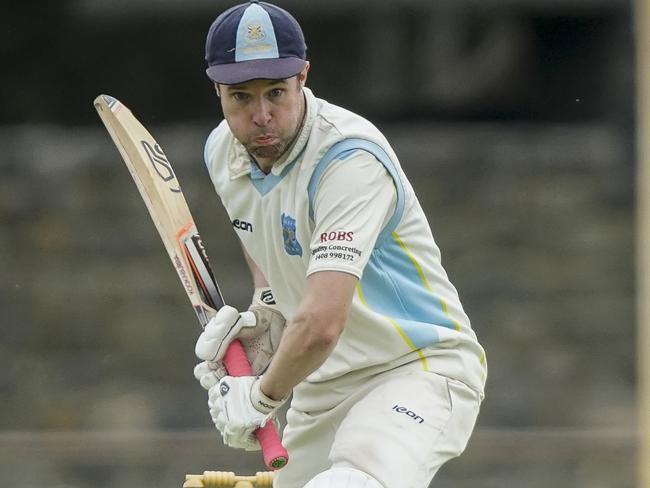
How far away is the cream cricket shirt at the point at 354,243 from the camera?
11.1 ft

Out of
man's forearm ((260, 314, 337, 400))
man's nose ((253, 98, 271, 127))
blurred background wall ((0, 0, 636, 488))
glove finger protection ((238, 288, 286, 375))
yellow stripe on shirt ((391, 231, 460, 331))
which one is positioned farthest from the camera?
blurred background wall ((0, 0, 636, 488))

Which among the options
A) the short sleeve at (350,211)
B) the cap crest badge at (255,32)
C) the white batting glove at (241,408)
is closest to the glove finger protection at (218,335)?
the white batting glove at (241,408)

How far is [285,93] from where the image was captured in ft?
11.4

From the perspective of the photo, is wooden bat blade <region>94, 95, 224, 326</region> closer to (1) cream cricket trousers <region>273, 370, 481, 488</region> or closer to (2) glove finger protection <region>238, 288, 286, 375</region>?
(2) glove finger protection <region>238, 288, 286, 375</region>

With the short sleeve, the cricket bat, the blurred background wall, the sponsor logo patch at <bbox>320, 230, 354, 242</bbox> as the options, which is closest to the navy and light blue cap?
the short sleeve

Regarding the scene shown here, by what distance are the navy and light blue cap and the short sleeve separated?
23cm

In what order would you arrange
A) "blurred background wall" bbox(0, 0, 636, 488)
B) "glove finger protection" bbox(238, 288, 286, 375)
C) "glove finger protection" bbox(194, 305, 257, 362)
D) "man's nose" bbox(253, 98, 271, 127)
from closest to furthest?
"man's nose" bbox(253, 98, 271, 127) → "glove finger protection" bbox(194, 305, 257, 362) → "glove finger protection" bbox(238, 288, 286, 375) → "blurred background wall" bbox(0, 0, 636, 488)

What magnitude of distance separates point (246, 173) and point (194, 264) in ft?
1.07

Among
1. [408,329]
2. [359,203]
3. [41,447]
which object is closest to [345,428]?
[408,329]

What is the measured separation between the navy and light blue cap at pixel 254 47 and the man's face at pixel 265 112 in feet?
0.09

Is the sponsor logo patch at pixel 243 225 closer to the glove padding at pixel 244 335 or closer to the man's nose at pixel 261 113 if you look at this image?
the glove padding at pixel 244 335

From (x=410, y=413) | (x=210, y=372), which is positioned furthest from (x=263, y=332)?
(x=410, y=413)

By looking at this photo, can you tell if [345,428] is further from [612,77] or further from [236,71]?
[612,77]

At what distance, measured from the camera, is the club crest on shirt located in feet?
11.6
